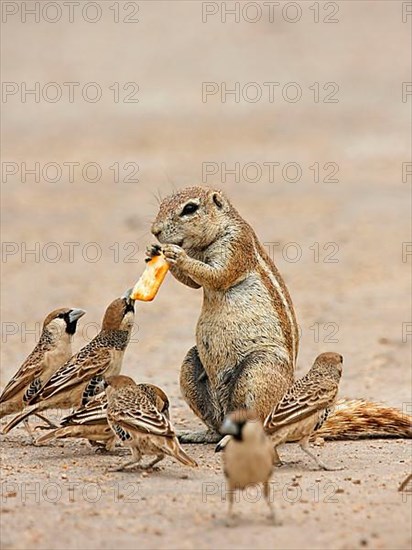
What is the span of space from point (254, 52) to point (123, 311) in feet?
97.0

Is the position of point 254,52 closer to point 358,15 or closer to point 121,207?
point 358,15

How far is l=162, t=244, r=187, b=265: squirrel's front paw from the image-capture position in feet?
34.7

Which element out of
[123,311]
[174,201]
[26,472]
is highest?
[174,201]

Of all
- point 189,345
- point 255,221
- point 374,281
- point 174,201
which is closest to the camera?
point 174,201

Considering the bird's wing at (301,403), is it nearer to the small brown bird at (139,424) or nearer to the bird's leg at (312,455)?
the bird's leg at (312,455)

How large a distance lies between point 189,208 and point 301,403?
2.21 metres

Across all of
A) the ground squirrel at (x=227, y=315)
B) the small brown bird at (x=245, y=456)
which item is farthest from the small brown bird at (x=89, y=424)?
the small brown bird at (x=245, y=456)

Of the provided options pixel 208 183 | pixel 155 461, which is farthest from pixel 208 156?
pixel 155 461

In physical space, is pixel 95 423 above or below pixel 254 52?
below

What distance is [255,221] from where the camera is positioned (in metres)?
23.9

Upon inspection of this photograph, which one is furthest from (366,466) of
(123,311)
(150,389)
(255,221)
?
(255,221)

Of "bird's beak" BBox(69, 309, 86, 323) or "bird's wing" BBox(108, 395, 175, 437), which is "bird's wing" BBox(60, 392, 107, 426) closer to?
"bird's wing" BBox(108, 395, 175, 437)

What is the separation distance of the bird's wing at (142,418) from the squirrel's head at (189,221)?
73.9 inches

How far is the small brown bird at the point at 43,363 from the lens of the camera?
35.4 feet
